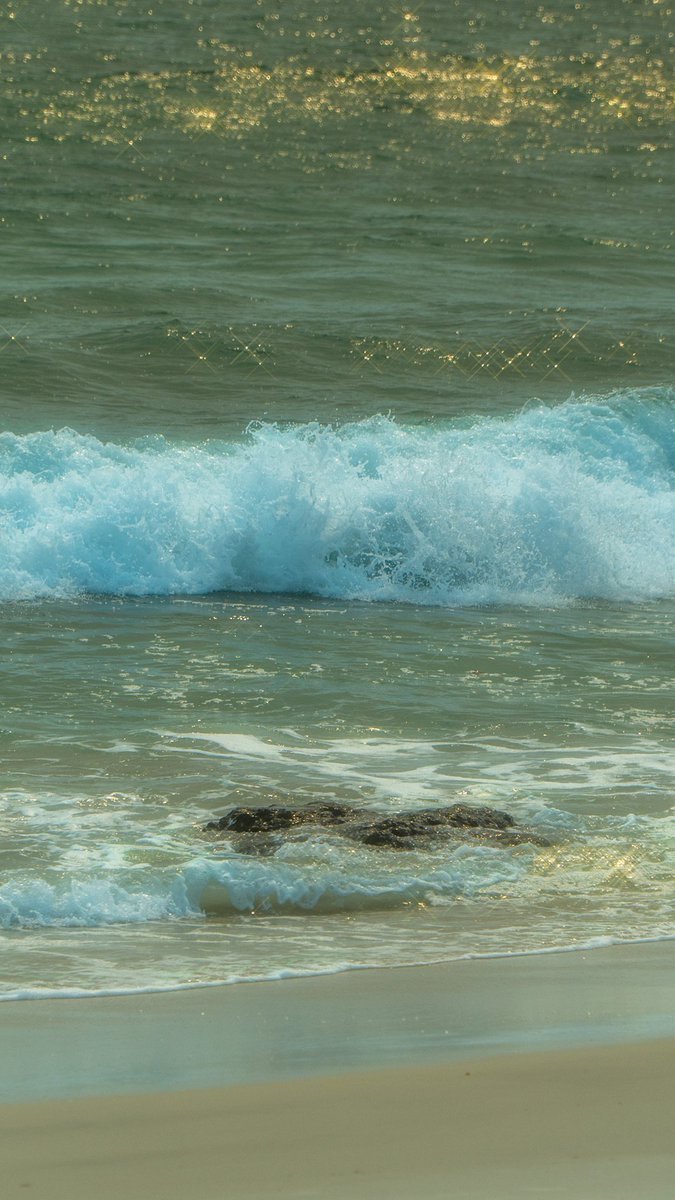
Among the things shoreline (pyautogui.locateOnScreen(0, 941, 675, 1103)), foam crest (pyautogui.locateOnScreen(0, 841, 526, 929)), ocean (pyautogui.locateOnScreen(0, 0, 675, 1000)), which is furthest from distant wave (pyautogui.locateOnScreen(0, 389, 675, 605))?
shoreline (pyautogui.locateOnScreen(0, 941, 675, 1103))

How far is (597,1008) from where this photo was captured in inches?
169

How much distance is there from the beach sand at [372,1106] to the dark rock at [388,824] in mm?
1238

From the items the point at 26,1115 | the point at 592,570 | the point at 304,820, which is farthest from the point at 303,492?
the point at 26,1115

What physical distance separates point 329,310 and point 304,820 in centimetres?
1277

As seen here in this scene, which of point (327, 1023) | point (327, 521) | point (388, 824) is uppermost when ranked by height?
point (327, 521)

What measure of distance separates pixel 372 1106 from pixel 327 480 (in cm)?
934

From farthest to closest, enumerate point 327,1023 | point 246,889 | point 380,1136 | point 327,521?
point 327,521
point 246,889
point 327,1023
point 380,1136

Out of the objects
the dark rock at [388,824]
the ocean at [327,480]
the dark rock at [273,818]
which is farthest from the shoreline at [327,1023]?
the dark rock at [273,818]

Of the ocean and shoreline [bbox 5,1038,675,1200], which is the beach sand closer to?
shoreline [bbox 5,1038,675,1200]

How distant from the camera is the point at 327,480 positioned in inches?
501

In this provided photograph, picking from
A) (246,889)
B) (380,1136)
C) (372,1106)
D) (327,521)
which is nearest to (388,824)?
(246,889)

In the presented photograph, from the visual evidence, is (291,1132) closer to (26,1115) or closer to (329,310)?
(26,1115)

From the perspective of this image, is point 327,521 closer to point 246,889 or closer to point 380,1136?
point 246,889

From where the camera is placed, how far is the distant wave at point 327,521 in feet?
38.0
